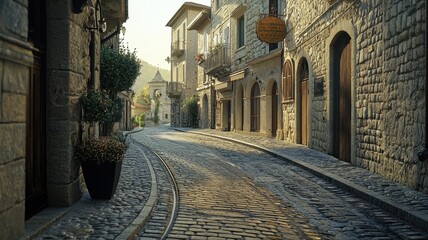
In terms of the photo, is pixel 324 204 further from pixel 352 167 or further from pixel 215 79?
pixel 215 79

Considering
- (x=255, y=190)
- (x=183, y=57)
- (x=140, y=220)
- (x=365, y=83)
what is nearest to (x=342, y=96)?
(x=365, y=83)

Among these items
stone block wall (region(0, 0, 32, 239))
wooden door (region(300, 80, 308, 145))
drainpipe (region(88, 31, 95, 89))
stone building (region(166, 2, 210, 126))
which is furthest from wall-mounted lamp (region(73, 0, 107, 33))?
stone building (region(166, 2, 210, 126))

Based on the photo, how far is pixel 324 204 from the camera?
6.39 meters

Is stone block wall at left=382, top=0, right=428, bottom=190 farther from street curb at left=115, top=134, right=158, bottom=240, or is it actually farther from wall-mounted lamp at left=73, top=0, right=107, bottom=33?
wall-mounted lamp at left=73, top=0, right=107, bottom=33

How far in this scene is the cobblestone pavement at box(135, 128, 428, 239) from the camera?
16.0 feet

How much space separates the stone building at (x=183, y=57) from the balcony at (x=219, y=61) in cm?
1064

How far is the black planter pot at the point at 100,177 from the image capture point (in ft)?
18.9

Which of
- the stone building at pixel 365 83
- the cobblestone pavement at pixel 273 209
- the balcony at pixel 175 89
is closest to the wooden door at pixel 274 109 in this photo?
the stone building at pixel 365 83

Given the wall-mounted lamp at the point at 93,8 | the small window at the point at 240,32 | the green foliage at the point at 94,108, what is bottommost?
the green foliage at the point at 94,108

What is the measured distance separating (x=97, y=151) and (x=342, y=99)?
7.35 meters

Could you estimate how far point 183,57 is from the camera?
4103 centimetres

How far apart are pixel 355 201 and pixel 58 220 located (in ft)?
14.5

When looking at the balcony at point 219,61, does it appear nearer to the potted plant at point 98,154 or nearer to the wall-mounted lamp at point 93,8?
the wall-mounted lamp at point 93,8

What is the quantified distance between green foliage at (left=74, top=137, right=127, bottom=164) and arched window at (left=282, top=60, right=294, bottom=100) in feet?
37.5
